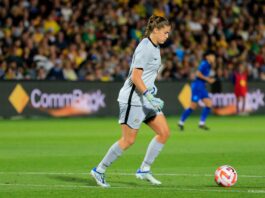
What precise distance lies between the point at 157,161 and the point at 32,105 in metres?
13.4

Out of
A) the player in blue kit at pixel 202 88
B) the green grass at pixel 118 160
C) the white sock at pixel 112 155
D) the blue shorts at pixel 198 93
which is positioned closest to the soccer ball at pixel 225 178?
the green grass at pixel 118 160

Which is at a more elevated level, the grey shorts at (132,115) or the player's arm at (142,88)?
the player's arm at (142,88)

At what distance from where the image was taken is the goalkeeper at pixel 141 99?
12.0m

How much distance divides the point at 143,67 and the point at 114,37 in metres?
20.9

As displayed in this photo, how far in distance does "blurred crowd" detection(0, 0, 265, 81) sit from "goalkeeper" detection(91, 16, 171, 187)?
16.8 m

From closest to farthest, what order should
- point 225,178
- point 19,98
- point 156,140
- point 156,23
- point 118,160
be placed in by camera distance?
point 225,178, point 156,23, point 156,140, point 118,160, point 19,98

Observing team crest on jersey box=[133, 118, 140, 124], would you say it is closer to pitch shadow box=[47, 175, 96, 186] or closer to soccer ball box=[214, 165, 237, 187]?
pitch shadow box=[47, 175, 96, 186]

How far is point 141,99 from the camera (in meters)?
12.2

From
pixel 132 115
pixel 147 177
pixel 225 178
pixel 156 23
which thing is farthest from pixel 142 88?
pixel 225 178

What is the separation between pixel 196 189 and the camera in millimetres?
11508

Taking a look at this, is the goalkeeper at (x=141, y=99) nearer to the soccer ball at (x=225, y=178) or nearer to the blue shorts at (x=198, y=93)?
the soccer ball at (x=225, y=178)

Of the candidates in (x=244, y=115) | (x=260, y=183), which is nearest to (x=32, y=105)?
(x=244, y=115)

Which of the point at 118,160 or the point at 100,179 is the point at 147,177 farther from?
the point at 118,160

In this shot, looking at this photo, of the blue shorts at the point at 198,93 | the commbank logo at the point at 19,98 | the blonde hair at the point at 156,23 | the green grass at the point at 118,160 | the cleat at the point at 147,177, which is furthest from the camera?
the commbank logo at the point at 19,98
